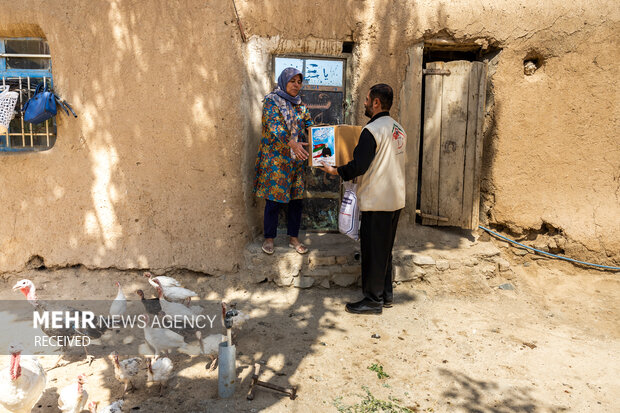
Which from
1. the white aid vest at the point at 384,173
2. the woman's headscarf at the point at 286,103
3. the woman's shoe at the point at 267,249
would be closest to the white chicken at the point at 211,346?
the woman's shoe at the point at 267,249

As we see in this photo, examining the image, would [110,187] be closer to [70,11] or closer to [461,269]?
[70,11]

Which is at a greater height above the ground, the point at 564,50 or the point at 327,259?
the point at 564,50

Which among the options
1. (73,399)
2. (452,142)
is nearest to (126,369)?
(73,399)

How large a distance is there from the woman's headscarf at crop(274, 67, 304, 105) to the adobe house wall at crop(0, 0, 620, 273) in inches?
20.1

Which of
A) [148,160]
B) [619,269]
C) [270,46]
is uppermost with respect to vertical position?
[270,46]

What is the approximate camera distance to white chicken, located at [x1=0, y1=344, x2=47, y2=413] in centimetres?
219

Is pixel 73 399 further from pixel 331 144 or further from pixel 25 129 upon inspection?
pixel 25 129

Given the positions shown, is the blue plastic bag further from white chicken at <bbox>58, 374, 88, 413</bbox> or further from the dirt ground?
white chicken at <bbox>58, 374, 88, 413</bbox>

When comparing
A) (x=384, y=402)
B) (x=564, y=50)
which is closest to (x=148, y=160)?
(x=384, y=402)

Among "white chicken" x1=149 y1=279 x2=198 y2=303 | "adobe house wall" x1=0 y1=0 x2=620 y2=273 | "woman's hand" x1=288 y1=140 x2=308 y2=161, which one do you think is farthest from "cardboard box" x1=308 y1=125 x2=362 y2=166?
"white chicken" x1=149 y1=279 x2=198 y2=303

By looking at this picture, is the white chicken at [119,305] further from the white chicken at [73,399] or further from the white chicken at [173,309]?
the white chicken at [73,399]

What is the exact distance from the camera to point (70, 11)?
421 centimetres

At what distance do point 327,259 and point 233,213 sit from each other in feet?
3.59

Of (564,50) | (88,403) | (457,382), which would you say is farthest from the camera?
(564,50)
